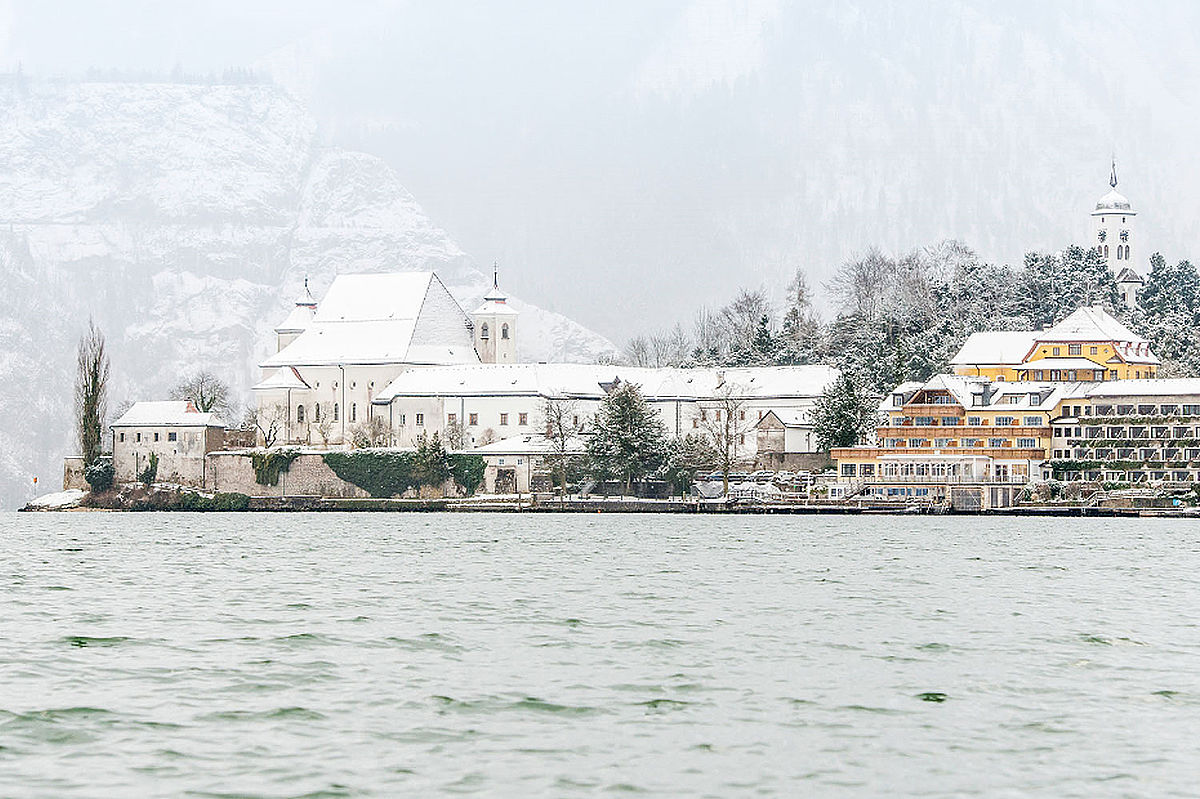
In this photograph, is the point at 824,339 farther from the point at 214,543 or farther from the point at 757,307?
the point at 214,543

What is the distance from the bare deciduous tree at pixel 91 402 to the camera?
8725 centimetres

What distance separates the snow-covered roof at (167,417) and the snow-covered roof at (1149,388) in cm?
4162

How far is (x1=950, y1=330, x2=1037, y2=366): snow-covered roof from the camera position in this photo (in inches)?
3652

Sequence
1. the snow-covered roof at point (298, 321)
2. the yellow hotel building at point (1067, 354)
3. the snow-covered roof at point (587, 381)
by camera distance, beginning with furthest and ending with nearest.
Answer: the snow-covered roof at point (298, 321), the snow-covered roof at point (587, 381), the yellow hotel building at point (1067, 354)

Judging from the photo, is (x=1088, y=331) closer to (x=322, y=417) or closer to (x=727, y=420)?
(x=727, y=420)

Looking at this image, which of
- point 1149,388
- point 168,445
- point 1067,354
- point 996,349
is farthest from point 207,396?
point 1149,388

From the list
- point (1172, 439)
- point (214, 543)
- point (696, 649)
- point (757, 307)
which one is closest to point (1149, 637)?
point (696, 649)

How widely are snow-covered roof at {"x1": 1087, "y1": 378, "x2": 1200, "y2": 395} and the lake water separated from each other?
125 ft

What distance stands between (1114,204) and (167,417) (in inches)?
2874

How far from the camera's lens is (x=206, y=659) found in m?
21.7

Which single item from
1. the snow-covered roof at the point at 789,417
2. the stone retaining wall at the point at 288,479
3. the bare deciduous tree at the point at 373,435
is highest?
the snow-covered roof at the point at 789,417

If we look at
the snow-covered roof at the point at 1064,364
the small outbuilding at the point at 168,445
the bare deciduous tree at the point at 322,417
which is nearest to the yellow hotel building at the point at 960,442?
the snow-covered roof at the point at 1064,364

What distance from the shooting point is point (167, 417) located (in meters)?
89.8

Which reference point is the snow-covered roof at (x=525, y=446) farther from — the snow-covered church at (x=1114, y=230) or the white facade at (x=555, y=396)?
the snow-covered church at (x=1114, y=230)
